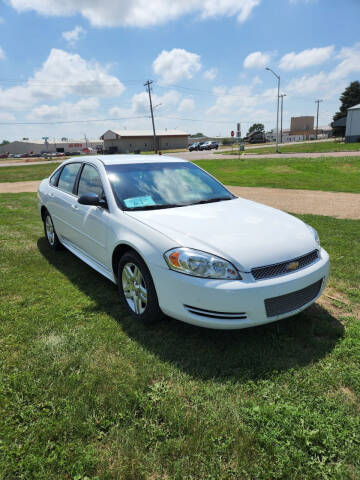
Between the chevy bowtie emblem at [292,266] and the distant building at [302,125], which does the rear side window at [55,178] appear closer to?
the chevy bowtie emblem at [292,266]

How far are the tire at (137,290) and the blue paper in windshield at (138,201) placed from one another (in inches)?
22.6

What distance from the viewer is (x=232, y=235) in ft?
9.63

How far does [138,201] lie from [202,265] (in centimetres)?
127

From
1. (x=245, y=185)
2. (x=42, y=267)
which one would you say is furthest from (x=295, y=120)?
(x=42, y=267)

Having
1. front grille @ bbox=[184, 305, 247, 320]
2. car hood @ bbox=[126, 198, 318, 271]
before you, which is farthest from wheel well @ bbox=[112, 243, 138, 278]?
front grille @ bbox=[184, 305, 247, 320]

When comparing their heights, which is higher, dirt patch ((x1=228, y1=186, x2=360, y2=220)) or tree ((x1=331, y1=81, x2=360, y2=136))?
tree ((x1=331, y1=81, x2=360, y2=136))

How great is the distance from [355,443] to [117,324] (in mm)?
2137

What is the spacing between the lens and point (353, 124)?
4241 centimetres

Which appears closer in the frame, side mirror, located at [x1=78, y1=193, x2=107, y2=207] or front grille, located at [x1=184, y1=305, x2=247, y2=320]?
front grille, located at [x1=184, y1=305, x2=247, y2=320]

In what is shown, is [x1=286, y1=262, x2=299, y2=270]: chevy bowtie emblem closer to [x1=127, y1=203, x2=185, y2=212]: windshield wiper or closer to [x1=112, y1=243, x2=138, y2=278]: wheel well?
[x1=127, y1=203, x2=185, y2=212]: windshield wiper

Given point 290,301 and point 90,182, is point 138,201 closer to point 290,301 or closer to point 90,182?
point 90,182

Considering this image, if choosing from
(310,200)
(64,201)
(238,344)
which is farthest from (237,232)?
(310,200)

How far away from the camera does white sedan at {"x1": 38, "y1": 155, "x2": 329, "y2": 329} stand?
2.67m

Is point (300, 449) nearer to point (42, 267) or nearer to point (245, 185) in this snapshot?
point (42, 267)
